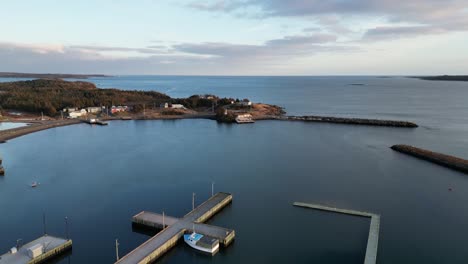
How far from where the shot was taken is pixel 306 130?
56.6 m

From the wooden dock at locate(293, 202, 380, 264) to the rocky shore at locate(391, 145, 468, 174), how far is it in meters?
16.7

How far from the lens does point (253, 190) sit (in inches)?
1136

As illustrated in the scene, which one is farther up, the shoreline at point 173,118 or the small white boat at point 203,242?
the shoreline at point 173,118

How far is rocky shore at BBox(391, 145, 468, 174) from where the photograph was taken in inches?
1368

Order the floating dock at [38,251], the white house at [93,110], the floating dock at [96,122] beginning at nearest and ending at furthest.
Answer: the floating dock at [38,251] < the floating dock at [96,122] < the white house at [93,110]

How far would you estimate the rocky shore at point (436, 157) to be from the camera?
3475 cm

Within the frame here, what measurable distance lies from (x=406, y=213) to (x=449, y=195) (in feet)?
20.4

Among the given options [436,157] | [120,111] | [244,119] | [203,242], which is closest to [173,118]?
[120,111]

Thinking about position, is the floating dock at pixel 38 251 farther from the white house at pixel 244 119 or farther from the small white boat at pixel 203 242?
the white house at pixel 244 119

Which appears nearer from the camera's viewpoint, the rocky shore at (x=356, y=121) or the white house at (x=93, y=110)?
the rocky shore at (x=356, y=121)

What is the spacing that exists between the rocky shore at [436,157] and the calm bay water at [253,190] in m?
1.28

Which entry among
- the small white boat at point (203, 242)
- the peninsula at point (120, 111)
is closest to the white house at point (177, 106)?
the peninsula at point (120, 111)

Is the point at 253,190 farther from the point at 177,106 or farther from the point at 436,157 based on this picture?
the point at 177,106

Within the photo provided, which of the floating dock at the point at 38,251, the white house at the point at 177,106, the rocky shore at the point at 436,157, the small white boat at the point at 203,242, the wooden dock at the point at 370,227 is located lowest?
the floating dock at the point at 38,251
